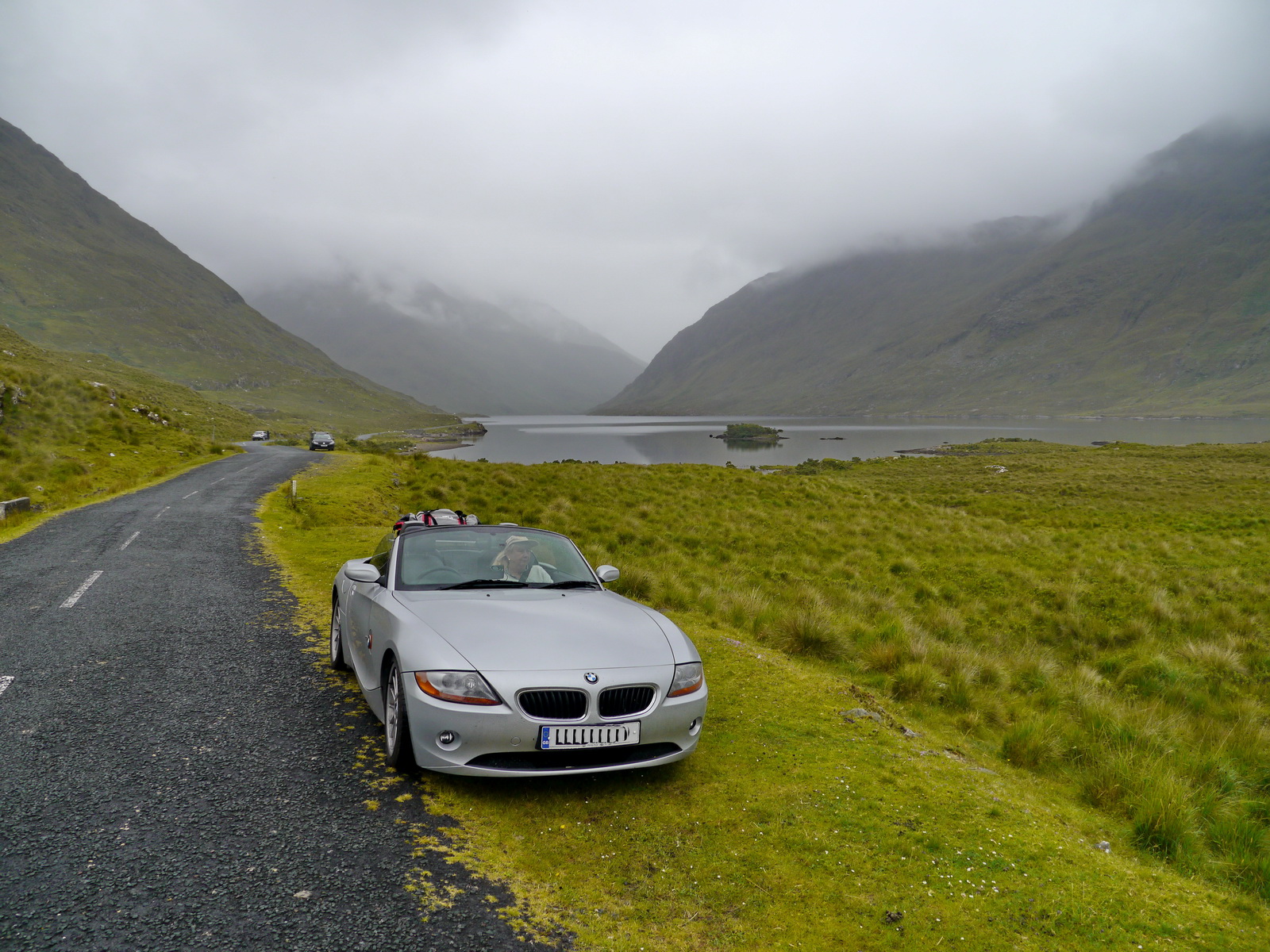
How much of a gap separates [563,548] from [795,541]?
44.9ft

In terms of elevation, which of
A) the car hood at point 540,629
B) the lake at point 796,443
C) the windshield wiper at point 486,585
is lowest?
the lake at point 796,443

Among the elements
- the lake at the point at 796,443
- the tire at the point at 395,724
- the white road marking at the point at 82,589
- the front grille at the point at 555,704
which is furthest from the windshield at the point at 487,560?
the lake at the point at 796,443

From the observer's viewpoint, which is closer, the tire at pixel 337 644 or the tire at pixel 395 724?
the tire at pixel 395 724

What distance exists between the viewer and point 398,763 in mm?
4699

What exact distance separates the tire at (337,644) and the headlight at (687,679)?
12.3 ft

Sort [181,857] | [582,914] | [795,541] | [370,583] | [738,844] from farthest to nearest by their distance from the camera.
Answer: [795,541] < [370,583] < [738,844] < [181,857] < [582,914]

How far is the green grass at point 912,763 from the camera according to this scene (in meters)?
3.55

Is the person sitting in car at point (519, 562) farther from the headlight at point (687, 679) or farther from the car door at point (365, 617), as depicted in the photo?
the headlight at point (687, 679)

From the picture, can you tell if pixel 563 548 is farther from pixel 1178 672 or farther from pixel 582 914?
pixel 1178 672

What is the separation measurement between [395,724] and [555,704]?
52.6 inches

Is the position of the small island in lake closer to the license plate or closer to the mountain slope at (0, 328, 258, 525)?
the mountain slope at (0, 328, 258, 525)

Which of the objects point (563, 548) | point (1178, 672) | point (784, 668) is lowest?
point (1178, 672)

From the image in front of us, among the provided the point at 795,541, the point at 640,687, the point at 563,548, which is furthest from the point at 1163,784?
the point at 795,541

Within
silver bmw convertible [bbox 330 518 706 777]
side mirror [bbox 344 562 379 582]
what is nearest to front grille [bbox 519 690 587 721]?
silver bmw convertible [bbox 330 518 706 777]
